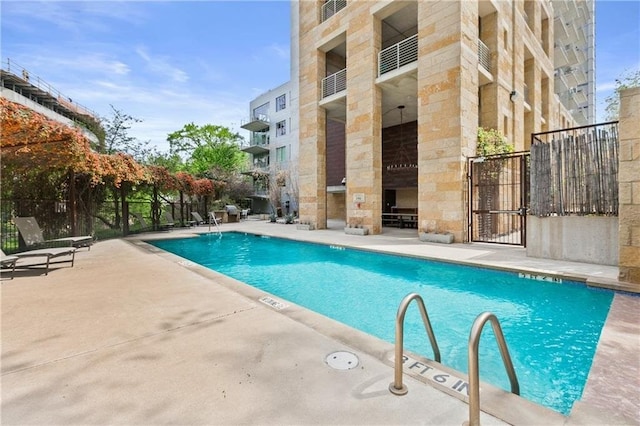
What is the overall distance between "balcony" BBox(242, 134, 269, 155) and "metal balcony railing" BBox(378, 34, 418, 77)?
68.9 ft

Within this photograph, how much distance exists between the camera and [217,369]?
211cm

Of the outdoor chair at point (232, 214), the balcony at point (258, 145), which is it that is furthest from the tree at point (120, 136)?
the balcony at point (258, 145)

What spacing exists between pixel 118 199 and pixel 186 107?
81.0 ft

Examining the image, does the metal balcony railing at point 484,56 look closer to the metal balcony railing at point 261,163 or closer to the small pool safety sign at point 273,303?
the small pool safety sign at point 273,303

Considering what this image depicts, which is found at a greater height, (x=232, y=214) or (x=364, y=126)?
(x=364, y=126)

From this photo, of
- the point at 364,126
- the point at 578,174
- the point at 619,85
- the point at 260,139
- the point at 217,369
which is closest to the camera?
the point at 217,369

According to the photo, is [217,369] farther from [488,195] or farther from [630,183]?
[488,195]

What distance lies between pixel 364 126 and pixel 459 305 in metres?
8.97

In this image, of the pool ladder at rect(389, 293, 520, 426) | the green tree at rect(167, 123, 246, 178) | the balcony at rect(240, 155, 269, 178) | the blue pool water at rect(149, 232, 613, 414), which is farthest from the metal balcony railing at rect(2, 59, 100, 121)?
the pool ladder at rect(389, 293, 520, 426)

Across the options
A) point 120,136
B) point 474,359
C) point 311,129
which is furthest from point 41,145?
point 120,136

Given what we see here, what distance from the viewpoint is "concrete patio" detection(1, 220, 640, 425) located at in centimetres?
164

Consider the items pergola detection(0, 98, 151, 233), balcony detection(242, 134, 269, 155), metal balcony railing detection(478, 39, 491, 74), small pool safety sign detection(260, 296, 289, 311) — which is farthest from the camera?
balcony detection(242, 134, 269, 155)

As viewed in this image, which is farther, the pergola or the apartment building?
the apartment building

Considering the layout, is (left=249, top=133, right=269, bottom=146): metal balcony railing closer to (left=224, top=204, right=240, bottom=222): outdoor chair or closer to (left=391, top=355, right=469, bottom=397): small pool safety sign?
(left=224, top=204, right=240, bottom=222): outdoor chair
